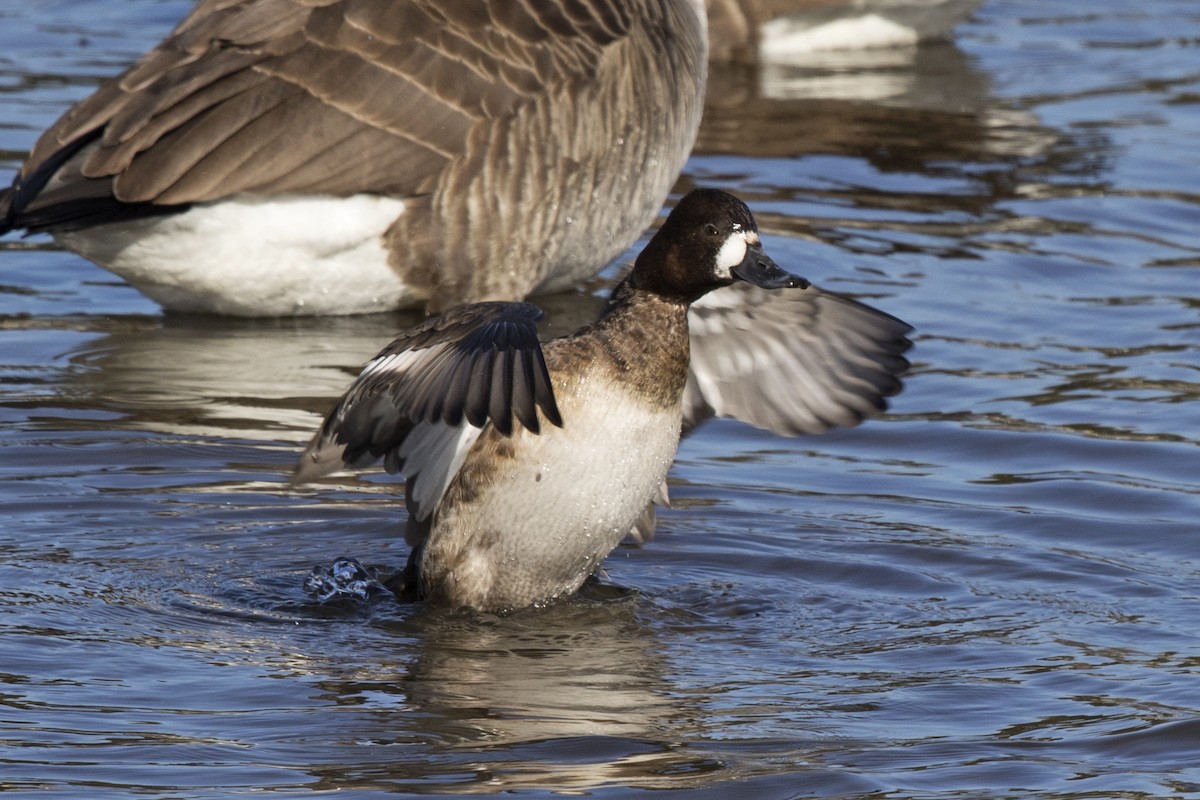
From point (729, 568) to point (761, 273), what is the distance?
1.04m

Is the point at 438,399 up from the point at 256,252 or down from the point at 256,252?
down

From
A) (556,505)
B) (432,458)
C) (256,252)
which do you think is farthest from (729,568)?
(256,252)

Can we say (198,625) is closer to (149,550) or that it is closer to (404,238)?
(149,550)

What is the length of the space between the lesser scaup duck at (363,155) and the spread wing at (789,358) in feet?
6.40

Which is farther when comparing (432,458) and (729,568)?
(729,568)

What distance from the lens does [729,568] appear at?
6316 millimetres

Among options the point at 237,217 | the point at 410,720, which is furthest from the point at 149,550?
the point at 237,217

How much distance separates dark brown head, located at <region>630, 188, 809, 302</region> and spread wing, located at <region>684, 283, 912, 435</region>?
67 cm

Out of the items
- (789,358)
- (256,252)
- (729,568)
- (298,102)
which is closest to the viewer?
(729,568)

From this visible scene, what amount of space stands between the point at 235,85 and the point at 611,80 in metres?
1.67

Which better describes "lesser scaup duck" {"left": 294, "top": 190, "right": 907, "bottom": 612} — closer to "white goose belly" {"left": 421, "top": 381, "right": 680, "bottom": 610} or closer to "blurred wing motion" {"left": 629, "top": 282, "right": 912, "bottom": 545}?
"white goose belly" {"left": 421, "top": 381, "right": 680, "bottom": 610}

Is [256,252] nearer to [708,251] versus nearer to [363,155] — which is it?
[363,155]

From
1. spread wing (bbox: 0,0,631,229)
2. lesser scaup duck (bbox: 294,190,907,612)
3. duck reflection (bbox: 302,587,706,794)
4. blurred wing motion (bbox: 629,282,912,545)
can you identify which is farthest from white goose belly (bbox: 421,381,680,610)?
spread wing (bbox: 0,0,631,229)

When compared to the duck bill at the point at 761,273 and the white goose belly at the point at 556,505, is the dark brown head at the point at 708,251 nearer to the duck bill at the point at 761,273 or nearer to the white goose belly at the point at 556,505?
the duck bill at the point at 761,273
